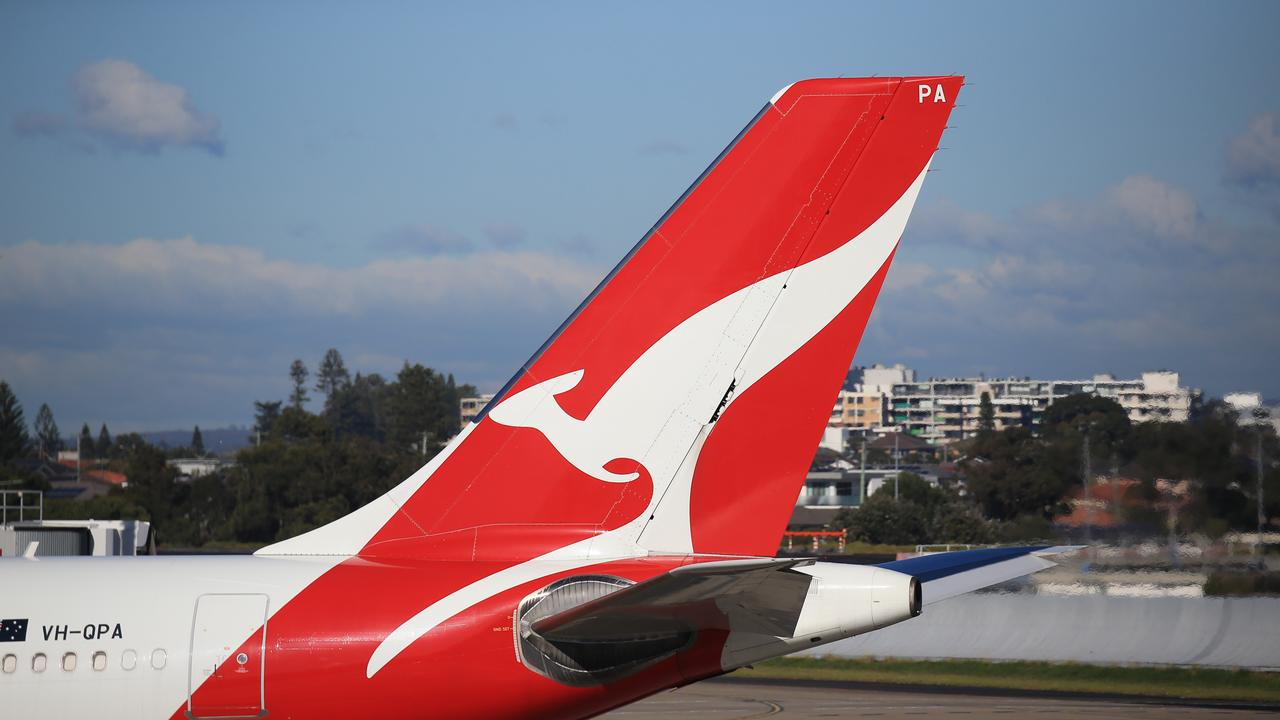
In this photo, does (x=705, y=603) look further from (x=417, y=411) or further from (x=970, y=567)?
(x=417, y=411)

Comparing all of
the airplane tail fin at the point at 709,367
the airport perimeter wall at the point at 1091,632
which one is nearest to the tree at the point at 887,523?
the airport perimeter wall at the point at 1091,632

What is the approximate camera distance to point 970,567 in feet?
43.6

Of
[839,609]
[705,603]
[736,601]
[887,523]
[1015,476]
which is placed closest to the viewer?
[705,603]

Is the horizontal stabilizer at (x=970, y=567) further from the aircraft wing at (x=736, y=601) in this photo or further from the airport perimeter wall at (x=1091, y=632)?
the airport perimeter wall at (x=1091, y=632)

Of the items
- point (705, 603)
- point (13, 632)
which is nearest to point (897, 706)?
point (705, 603)

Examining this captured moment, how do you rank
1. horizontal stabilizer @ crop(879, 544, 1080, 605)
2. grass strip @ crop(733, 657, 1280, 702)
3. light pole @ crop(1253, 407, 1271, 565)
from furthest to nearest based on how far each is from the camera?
grass strip @ crop(733, 657, 1280, 702) < light pole @ crop(1253, 407, 1271, 565) < horizontal stabilizer @ crop(879, 544, 1080, 605)

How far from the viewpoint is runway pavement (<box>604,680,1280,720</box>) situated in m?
29.1

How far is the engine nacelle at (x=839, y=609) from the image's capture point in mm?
11344

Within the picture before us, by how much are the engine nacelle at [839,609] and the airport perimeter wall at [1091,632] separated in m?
23.1

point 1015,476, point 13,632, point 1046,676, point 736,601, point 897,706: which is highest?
point 1015,476

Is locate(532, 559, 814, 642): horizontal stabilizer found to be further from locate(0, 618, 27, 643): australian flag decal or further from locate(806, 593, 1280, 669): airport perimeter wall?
locate(806, 593, 1280, 669): airport perimeter wall

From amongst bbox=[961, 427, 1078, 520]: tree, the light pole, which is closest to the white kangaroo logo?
the light pole

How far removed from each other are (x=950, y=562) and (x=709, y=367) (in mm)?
3125

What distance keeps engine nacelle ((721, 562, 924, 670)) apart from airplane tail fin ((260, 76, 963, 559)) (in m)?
1.15
